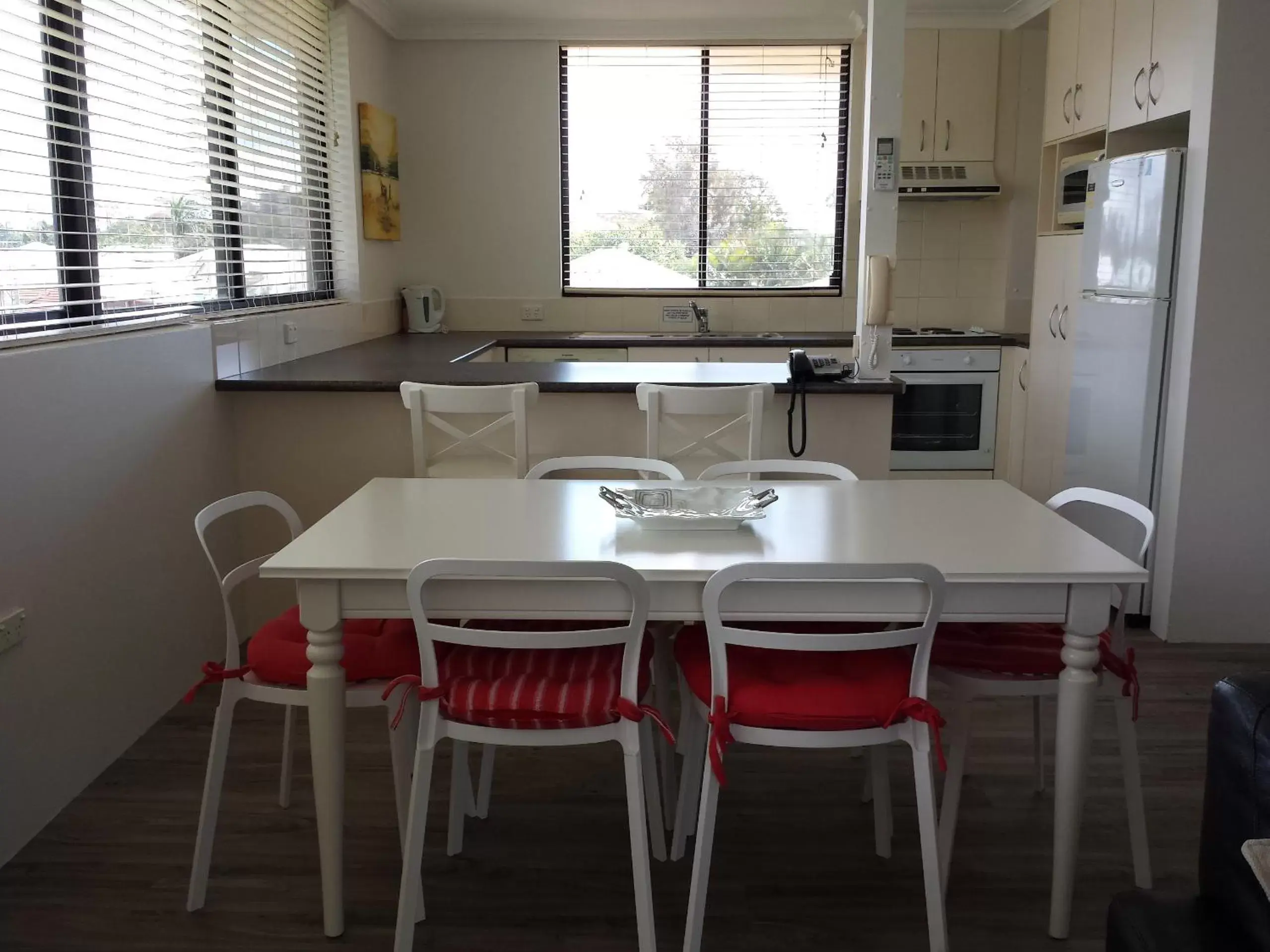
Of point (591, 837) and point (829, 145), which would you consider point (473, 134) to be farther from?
point (591, 837)

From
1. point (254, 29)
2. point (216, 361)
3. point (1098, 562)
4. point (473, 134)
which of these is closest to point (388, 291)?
point (473, 134)

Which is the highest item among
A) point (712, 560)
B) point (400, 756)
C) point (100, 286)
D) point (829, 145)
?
point (829, 145)

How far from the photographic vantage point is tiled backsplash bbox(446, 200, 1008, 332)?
18.8 feet

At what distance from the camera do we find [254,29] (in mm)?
3910

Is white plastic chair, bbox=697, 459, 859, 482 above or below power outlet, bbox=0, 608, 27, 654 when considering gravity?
above

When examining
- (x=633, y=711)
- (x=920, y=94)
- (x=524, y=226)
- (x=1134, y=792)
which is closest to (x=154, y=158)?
(x=633, y=711)

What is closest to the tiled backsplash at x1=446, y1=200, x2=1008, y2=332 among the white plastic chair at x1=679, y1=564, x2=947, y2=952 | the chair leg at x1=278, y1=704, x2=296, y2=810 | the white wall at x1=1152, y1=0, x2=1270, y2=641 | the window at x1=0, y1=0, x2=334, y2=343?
the window at x1=0, y1=0, x2=334, y2=343

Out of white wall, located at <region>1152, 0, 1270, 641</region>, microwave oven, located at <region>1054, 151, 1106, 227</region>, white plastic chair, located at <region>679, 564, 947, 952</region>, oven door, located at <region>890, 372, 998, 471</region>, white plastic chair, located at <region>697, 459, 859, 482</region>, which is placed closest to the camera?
white plastic chair, located at <region>679, 564, 947, 952</region>

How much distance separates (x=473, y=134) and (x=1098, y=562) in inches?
178

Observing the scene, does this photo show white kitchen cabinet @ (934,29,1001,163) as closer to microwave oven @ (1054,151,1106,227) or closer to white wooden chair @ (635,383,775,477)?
microwave oven @ (1054,151,1106,227)

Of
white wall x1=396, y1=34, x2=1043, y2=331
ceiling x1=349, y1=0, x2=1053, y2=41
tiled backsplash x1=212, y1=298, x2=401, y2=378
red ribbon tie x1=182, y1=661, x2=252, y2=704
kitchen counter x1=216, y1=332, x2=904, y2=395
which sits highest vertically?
ceiling x1=349, y1=0, x2=1053, y2=41

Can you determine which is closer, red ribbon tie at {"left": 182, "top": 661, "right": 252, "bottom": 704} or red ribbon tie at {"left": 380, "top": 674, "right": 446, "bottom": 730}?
red ribbon tie at {"left": 380, "top": 674, "right": 446, "bottom": 730}

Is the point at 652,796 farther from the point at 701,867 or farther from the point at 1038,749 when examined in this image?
the point at 1038,749

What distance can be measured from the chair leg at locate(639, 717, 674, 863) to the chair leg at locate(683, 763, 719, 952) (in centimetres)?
28
